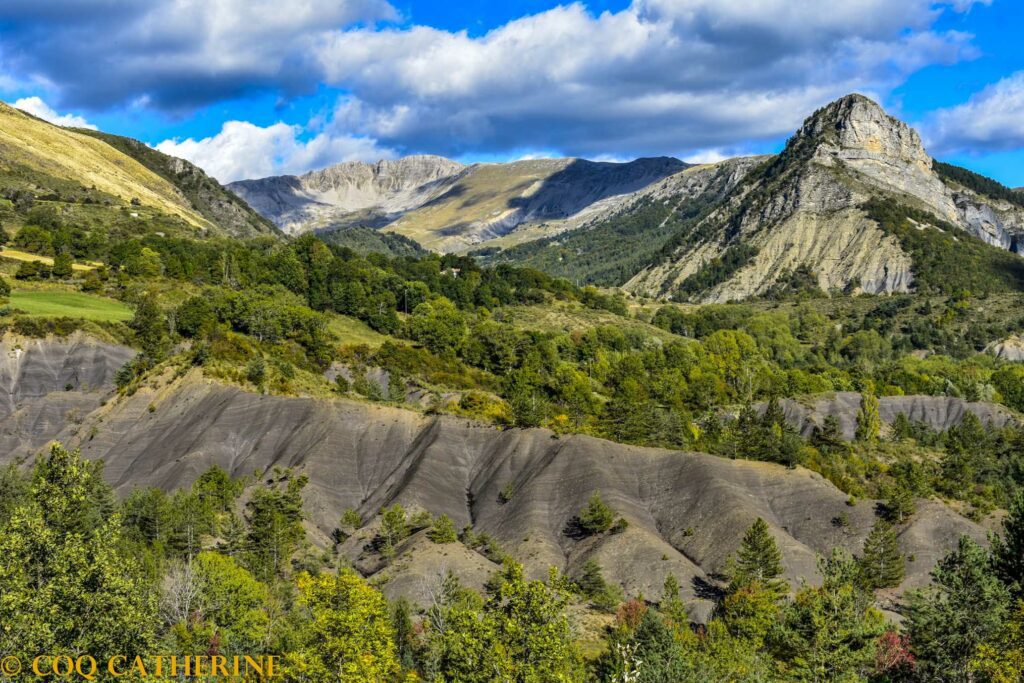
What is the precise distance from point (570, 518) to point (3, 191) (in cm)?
14965

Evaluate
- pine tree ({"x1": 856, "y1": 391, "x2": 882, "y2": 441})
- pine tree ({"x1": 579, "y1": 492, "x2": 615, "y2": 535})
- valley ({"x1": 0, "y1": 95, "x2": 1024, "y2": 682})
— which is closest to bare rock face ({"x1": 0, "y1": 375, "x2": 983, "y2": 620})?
valley ({"x1": 0, "y1": 95, "x2": 1024, "y2": 682})

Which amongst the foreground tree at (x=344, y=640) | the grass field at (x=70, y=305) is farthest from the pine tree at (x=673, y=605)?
the grass field at (x=70, y=305)

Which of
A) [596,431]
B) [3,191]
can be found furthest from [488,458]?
[3,191]

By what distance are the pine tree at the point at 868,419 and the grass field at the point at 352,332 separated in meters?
72.6

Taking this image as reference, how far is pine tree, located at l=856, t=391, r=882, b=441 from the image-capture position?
127188 mm

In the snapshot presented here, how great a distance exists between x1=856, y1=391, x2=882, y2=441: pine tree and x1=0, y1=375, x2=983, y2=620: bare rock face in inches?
1629

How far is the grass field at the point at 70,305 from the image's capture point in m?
112

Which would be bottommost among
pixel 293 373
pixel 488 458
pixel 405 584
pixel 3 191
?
pixel 405 584

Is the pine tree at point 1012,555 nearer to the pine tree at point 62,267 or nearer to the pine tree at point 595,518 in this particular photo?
the pine tree at point 595,518

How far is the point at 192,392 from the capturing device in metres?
98.8

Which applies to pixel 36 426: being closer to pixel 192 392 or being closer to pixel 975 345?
pixel 192 392

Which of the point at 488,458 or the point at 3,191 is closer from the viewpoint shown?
the point at 488,458

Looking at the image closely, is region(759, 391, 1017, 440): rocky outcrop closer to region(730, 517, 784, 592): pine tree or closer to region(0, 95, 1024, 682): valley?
region(0, 95, 1024, 682): valley

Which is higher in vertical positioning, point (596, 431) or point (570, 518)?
point (596, 431)
